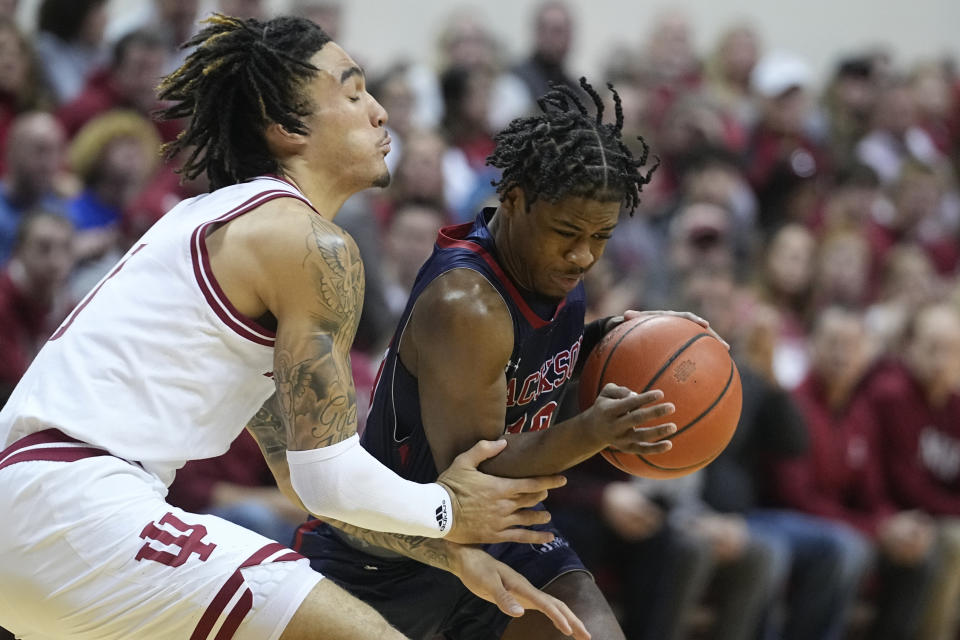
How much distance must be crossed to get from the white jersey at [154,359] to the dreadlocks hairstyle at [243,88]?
264 mm

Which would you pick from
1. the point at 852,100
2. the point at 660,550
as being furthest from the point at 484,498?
the point at 852,100

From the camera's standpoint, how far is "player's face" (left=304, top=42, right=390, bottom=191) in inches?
132

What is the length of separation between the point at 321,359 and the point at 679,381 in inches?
40.7

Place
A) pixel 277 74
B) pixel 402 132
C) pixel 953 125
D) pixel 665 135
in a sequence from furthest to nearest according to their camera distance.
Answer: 1. pixel 953 125
2. pixel 665 135
3. pixel 402 132
4. pixel 277 74

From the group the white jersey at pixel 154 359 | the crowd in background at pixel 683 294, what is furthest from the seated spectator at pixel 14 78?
the white jersey at pixel 154 359

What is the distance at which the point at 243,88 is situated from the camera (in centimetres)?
336

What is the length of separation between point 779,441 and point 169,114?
4.44 metres

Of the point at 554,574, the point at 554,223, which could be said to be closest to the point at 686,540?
the point at 554,574

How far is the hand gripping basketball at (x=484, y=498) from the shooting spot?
3.25 meters

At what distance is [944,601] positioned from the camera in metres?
7.50

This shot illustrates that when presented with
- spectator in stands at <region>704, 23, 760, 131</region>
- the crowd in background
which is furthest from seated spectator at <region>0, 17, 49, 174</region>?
spectator in stands at <region>704, 23, 760, 131</region>

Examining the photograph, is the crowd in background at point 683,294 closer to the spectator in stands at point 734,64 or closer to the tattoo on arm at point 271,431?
the spectator in stands at point 734,64

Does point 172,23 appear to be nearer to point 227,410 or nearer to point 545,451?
point 227,410

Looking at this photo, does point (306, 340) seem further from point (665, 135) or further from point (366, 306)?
point (665, 135)
